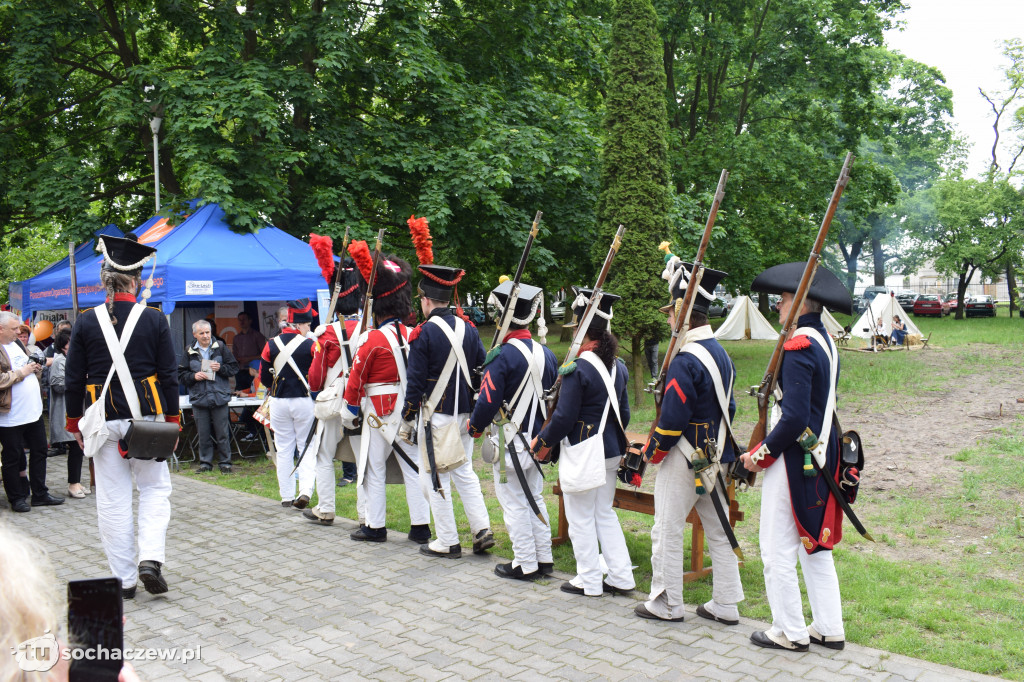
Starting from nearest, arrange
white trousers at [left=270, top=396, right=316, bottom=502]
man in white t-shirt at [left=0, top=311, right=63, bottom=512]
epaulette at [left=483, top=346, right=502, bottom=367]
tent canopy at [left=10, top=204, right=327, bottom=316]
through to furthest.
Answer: epaulette at [left=483, top=346, right=502, bottom=367] → man in white t-shirt at [left=0, top=311, right=63, bottom=512] → white trousers at [left=270, top=396, right=316, bottom=502] → tent canopy at [left=10, top=204, right=327, bottom=316]

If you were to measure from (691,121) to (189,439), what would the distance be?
53.2ft

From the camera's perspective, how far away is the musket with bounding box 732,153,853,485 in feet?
14.5

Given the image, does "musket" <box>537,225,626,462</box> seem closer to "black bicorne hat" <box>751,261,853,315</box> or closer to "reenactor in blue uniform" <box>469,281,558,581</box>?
"reenactor in blue uniform" <box>469,281,558,581</box>

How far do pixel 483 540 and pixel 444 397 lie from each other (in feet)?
4.04

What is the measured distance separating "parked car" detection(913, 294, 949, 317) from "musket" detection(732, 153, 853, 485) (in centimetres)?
4561

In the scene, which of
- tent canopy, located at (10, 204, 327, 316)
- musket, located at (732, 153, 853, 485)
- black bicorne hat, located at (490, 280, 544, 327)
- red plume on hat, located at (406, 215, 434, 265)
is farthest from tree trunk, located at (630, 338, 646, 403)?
musket, located at (732, 153, 853, 485)

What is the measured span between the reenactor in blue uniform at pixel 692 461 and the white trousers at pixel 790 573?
0.43 metres

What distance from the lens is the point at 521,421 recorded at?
20.2ft

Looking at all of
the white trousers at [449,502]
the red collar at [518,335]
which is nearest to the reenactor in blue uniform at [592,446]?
the red collar at [518,335]

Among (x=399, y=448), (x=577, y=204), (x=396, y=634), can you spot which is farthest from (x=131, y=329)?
(x=577, y=204)

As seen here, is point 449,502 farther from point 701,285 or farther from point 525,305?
point 701,285

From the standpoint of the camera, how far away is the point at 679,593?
16.4 ft

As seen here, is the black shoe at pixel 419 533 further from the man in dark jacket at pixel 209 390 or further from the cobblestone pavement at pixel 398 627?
the man in dark jacket at pixel 209 390

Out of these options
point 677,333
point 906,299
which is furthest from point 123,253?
point 906,299
